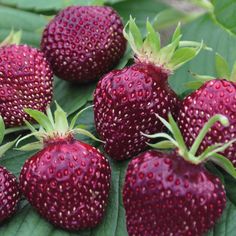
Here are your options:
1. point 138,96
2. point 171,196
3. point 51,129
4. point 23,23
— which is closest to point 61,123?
point 51,129

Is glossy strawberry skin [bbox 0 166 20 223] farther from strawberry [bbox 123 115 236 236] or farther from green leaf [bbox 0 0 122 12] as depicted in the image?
green leaf [bbox 0 0 122 12]

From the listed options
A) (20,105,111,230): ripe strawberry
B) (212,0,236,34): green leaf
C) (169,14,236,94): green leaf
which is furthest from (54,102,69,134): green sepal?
(212,0,236,34): green leaf

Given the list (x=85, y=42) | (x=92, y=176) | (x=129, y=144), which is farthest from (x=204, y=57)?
(x=92, y=176)

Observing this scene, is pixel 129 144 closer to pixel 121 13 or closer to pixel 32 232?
pixel 32 232

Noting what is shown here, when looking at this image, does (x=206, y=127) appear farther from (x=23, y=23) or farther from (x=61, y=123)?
(x=23, y=23)

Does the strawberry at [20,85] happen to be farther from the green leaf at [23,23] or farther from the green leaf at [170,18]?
the green leaf at [170,18]

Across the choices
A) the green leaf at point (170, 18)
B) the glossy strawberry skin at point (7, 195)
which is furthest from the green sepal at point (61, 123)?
the green leaf at point (170, 18)
